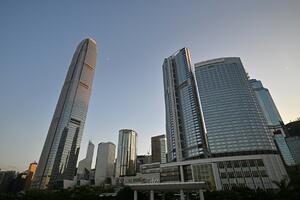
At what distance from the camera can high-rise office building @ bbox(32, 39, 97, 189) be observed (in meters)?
128

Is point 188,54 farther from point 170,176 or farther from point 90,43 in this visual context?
point 90,43

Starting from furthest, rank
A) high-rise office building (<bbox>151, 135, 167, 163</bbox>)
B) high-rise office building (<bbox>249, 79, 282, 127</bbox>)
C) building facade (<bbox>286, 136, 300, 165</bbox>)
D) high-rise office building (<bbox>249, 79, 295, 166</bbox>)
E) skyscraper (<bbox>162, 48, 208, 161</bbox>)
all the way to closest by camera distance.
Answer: high-rise office building (<bbox>151, 135, 167, 163</bbox>) → high-rise office building (<bbox>249, 79, 282, 127</bbox>) → high-rise office building (<bbox>249, 79, 295, 166</bbox>) → building facade (<bbox>286, 136, 300, 165</bbox>) → skyscraper (<bbox>162, 48, 208, 161</bbox>)

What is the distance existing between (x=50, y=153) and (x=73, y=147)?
17.6 meters

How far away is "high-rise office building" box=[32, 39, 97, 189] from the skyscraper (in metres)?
79.0

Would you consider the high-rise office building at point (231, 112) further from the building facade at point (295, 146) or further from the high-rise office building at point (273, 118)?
the building facade at point (295, 146)

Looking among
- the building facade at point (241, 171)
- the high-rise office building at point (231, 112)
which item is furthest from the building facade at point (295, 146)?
the building facade at point (241, 171)

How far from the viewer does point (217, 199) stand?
4041 cm

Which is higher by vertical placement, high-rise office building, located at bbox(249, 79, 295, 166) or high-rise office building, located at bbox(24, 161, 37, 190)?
high-rise office building, located at bbox(249, 79, 295, 166)

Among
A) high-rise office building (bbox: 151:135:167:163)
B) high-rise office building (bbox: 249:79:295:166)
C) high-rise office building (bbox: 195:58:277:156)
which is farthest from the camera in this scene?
high-rise office building (bbox: 151:135:167:163)

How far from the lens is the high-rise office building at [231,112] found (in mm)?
83688

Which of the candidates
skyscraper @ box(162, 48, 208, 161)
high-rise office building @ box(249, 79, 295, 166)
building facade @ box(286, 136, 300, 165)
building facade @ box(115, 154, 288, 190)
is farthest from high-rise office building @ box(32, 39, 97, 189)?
building facade @ box(286, 136, 300, 165)

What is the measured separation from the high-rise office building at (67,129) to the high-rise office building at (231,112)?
104772 millimetres

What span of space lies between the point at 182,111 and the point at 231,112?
31.4 m

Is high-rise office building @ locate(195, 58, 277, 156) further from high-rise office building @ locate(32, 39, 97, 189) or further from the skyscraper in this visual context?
high-rise office building @ locate(32, 39, 97, 189)
